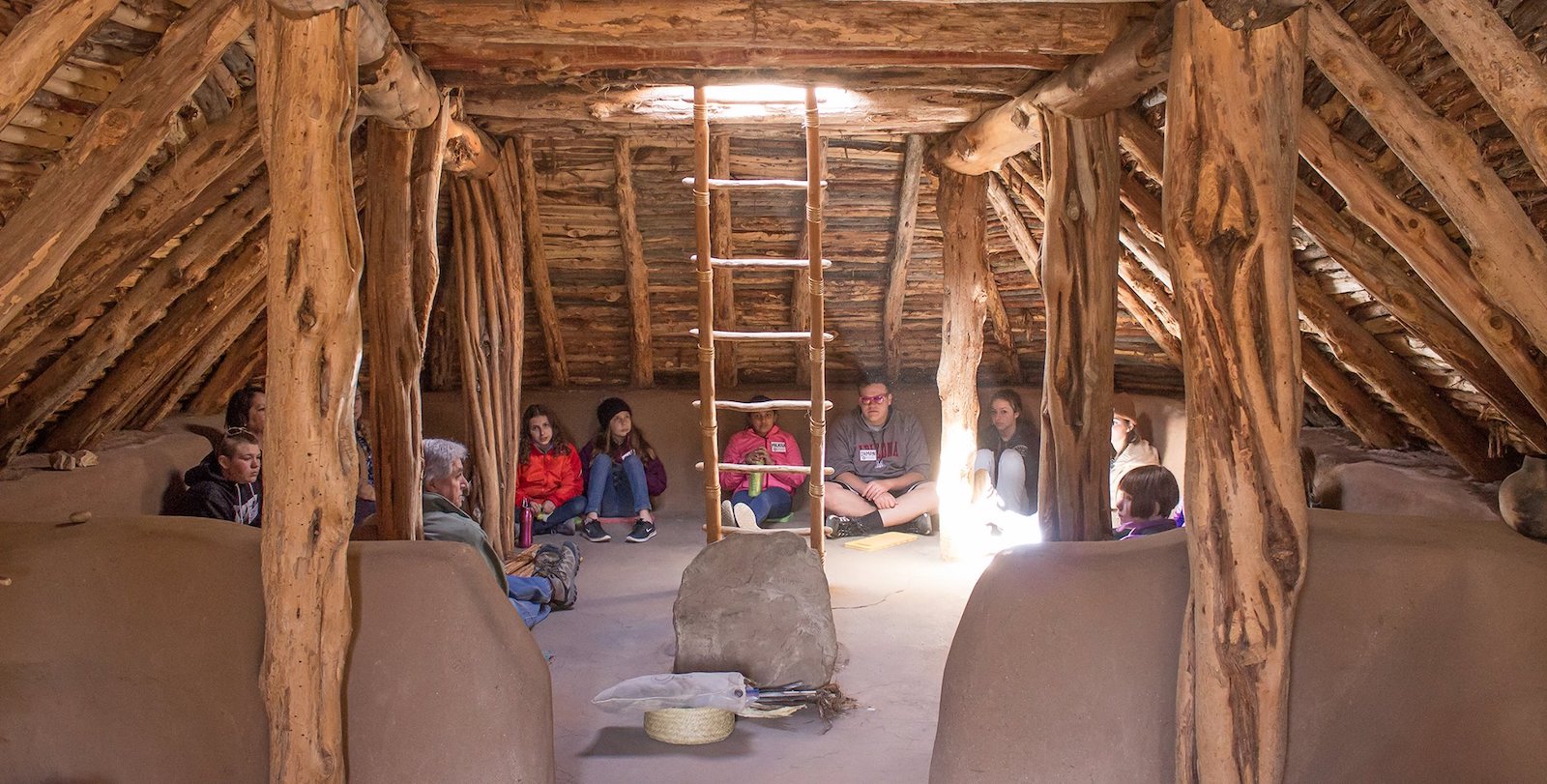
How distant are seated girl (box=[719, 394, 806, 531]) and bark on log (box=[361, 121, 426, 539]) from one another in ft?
9.01

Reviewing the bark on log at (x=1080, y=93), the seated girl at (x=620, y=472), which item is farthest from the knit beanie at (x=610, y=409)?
the bark on log at (x=1080, y=93)

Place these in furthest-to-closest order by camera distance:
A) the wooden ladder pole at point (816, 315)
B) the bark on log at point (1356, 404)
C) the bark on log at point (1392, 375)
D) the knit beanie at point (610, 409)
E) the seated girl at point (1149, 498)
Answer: the knit beanie at point (610, 409) < the wooden ladder pole at point (816, 315) < the bark on log at point (1356, 404) < the bark on log at point (1392, 375) < the seated girl at point (1149, 498)

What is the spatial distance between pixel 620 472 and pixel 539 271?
4.09 ft

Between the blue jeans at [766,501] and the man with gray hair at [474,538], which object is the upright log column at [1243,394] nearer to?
the man with gray hair at [474,538]

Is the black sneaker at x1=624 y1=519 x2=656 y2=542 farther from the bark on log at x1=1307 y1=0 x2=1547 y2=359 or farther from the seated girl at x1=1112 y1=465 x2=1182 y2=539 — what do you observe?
the bark on log at x1=1307 y1=0 x2=1547 y2=359

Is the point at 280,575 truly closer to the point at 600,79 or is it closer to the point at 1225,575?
the point at 1225,575

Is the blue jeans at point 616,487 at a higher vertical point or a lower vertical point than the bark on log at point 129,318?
lower

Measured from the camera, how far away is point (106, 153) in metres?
2.73

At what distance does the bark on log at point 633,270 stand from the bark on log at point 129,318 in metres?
2.09

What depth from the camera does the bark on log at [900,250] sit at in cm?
607

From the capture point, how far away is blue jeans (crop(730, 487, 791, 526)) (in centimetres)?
664

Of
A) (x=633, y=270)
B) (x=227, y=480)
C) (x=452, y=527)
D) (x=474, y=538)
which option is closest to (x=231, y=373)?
(x=227, y=480)

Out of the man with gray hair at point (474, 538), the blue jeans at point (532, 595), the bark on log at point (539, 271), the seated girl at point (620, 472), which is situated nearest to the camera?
the man with gray hair at point (474, 538)

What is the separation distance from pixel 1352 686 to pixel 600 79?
10.8 ft
